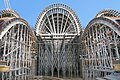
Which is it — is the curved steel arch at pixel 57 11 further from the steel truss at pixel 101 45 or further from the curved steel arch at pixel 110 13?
the steel truss at pixel 101 45

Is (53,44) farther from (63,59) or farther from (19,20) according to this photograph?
(19,20)

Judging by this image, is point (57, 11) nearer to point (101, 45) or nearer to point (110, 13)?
point (110, 13)

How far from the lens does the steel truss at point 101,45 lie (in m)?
19.3

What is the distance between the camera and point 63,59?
3638 cm

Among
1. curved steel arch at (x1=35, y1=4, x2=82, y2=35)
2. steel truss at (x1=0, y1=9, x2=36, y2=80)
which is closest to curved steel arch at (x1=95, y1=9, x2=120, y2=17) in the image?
→ curved steel arch at (x1=35, y1=4, x2=82, y2=35)

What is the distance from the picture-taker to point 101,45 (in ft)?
76.4

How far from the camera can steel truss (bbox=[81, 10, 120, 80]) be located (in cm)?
1930

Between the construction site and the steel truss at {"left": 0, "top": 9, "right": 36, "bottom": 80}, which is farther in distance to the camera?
the construction site

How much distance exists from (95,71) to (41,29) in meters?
20.5

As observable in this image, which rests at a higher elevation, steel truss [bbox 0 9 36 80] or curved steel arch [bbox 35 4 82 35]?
curved steel arch [bbox 35 4 82 35]

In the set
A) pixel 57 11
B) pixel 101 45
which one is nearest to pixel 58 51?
pixel 57 11

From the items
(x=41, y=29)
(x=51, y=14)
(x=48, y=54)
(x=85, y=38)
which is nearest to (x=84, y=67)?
(x=85, y=38)

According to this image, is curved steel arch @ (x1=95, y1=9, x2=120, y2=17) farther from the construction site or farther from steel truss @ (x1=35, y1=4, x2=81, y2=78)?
steel truss @ (x1=35, y1=4, x2=81, y2=78)

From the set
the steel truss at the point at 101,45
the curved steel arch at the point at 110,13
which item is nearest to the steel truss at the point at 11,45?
the steel truss at the point at 101,45
